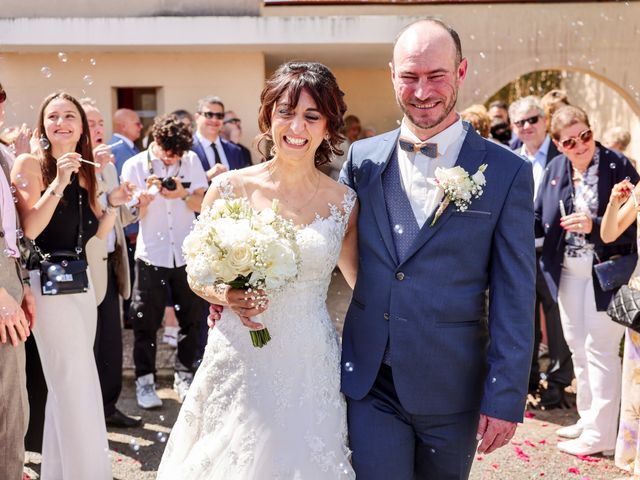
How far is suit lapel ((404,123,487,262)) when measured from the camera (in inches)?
123

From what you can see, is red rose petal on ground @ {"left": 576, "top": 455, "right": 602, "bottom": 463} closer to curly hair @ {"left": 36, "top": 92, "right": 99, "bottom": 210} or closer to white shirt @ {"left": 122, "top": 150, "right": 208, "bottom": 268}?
white shirt @ {"left": 122, "top": 150, "right": 208, "bottom": 268}

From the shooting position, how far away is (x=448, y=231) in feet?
10.3

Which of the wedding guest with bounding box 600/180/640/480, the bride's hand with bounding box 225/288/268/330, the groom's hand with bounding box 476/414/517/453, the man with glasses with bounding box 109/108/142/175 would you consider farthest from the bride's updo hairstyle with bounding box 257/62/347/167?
the man with glasses with bounding box 109/108/142/175

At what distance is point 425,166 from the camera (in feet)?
10.7

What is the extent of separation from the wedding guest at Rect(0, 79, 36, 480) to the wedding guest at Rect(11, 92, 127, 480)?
0.41m

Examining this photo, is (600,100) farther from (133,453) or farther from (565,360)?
(133,453)

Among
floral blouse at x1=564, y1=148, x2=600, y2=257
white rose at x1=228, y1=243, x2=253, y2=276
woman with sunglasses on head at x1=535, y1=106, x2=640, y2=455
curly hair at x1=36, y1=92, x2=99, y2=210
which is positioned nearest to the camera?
white rose at x1=228, y1=243, x2=253, y2=276

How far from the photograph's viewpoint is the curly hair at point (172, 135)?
681 centimetres

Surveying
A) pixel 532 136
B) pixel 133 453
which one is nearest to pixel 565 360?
pixel 532 136

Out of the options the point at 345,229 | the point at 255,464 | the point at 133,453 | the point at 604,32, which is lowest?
the point at 133,453

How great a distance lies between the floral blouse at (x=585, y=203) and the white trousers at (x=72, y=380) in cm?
349

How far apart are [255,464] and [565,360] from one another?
13.9 ft

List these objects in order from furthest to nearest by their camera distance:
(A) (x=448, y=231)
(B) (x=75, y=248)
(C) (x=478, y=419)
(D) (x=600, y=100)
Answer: (D) (x=600, y=100) < (B) (x=75, y=248) < (C) (x=478, y=419) < (A) (x=448, y=231)

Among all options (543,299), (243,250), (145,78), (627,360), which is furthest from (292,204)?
(145,78)
